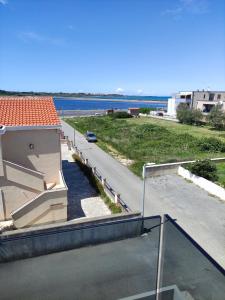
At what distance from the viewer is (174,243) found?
4.63 metres

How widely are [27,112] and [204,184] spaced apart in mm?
13487

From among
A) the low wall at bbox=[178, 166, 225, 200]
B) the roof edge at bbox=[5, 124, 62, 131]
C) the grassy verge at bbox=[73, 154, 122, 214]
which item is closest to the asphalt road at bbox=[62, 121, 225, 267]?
the low wall at bbox=[178, 166, 225, 200]

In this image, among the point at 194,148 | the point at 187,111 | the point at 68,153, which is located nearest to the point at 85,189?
the point at 68,153

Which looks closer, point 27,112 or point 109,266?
point 109,266

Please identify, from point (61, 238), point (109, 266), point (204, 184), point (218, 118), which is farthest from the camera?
point (218, 118)

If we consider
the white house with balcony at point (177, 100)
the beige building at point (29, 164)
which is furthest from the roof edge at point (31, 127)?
the white house with balcony at point (177, 100)

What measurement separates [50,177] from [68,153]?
14.0 meters

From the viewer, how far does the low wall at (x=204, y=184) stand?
18.0 metres

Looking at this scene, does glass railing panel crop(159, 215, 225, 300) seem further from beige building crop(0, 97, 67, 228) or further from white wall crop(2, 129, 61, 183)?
white wall crop(2, 129, 61, 183)

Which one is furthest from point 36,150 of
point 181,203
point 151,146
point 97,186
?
point 151,146

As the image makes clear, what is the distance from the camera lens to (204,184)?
1956cm

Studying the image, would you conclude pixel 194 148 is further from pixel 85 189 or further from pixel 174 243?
pixel 174 243

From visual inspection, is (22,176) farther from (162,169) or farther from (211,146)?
(211,146)

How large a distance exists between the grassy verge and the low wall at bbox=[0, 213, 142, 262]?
35.9 feet
